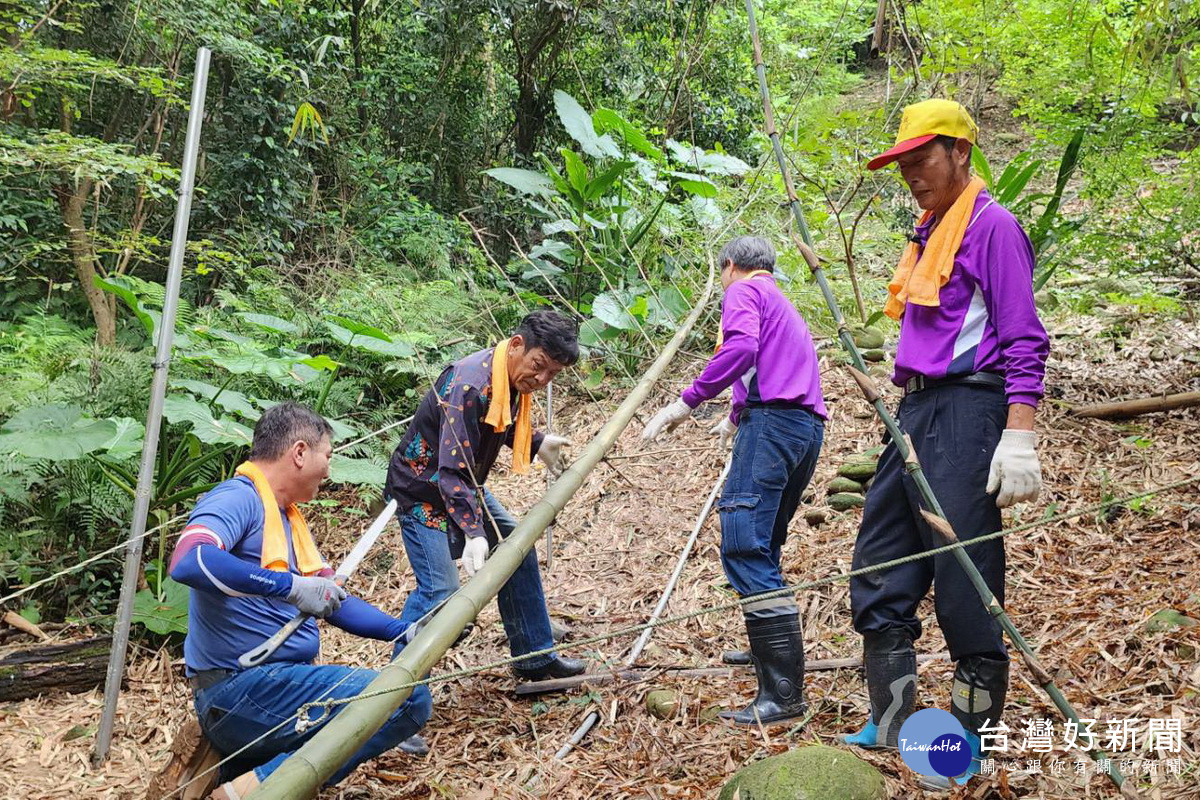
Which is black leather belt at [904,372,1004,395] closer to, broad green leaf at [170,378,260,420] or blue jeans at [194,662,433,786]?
blue jeans at [194,662,433,786]

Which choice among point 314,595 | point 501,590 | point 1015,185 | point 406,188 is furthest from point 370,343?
point 1015,185

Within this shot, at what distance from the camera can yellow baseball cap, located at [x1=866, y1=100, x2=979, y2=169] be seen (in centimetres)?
225

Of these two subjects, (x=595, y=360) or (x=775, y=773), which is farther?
(x=595, y=360)

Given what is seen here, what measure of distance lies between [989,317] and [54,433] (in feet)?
13.9

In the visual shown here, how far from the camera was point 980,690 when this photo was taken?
2.24m

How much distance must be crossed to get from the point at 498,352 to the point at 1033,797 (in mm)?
2234

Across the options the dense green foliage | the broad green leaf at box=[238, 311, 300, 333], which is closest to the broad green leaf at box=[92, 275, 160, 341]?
the dense green foliage

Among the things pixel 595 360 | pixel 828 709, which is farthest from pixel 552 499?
pixel 595 360

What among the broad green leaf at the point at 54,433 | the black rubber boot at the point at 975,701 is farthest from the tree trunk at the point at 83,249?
the black rubber boot at the point at 975,701

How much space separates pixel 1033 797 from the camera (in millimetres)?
2201

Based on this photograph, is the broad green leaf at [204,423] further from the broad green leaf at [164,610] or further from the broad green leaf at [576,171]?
the broad green leaf at [576,171]

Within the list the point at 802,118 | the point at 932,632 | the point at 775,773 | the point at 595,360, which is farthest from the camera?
the point at 802,118

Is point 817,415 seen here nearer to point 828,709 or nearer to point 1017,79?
point 828,709

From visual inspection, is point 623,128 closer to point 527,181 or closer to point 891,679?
point 527,181
